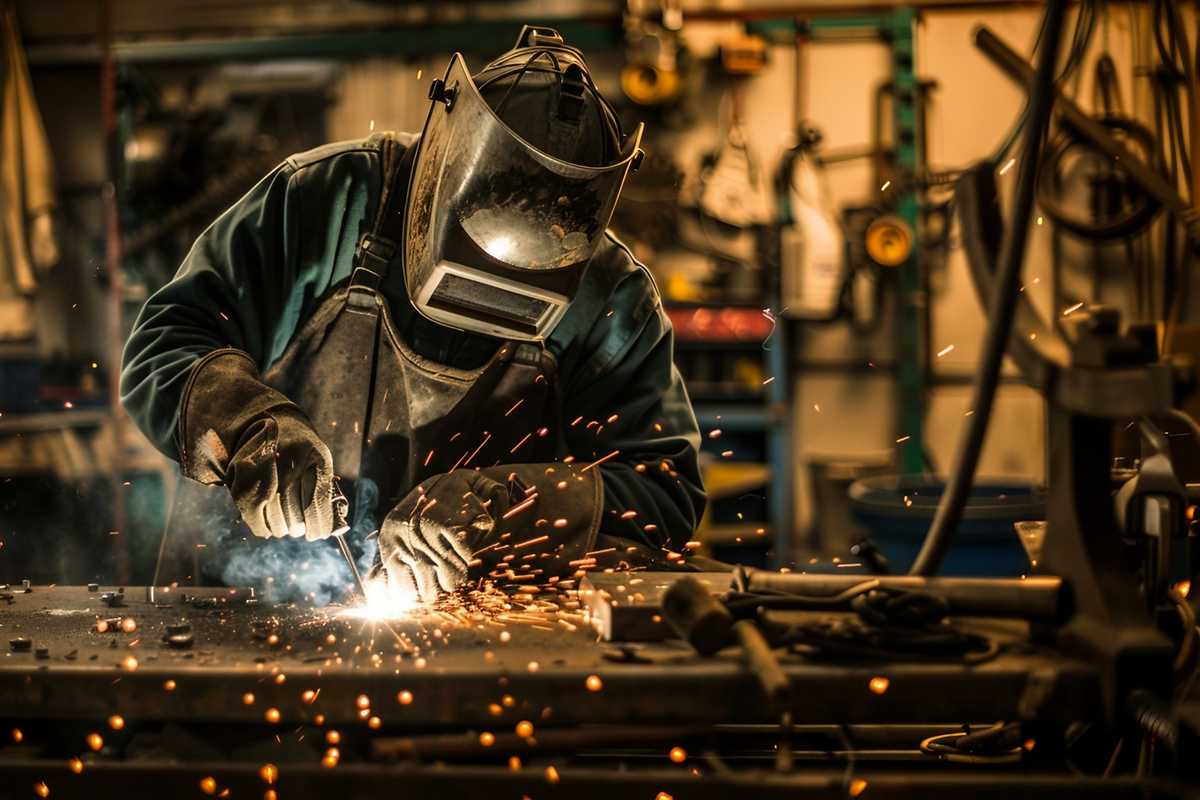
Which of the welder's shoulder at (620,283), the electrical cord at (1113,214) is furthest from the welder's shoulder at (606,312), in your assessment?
the electrical cord at (1113,214)

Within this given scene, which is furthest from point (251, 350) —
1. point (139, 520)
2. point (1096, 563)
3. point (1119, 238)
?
point (1119, 238)

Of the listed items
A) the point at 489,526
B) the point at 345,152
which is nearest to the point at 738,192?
the point at 345,152

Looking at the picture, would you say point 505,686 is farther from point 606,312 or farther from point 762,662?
point 606,312

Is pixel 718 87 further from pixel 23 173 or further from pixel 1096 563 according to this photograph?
pixel 1096 563

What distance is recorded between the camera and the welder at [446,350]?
1743 millimetres

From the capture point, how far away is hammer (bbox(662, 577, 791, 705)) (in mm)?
1254

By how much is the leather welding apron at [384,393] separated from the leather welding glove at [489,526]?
0.65 ft

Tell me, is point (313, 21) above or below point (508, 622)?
above

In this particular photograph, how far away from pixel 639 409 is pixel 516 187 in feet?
1.99

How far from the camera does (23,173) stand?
5.14m

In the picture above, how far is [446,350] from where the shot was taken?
2.08 m

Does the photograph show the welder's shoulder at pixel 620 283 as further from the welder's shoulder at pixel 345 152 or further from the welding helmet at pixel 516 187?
the welder's shoulder at pixel 345 152

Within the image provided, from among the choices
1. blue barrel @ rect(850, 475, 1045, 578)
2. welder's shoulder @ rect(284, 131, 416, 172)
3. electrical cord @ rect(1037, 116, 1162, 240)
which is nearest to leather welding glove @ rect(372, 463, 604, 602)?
welder's shoulder @ rect(284, 131, 416, 172)

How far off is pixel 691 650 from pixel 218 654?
580 millimetres
